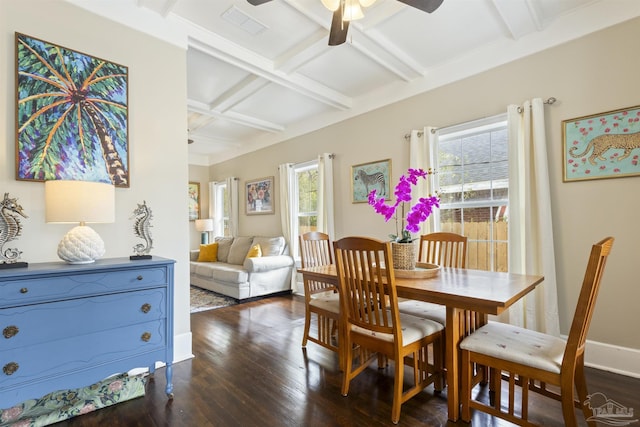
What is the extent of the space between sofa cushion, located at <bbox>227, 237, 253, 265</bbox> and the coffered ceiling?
2.42 m

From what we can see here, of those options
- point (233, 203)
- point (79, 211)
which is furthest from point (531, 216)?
point (233, 203)

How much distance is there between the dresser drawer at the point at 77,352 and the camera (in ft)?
5.31

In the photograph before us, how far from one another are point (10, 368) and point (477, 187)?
378 centimetres

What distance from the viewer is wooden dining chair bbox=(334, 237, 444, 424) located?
5.82 feet

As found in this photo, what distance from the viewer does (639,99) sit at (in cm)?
231

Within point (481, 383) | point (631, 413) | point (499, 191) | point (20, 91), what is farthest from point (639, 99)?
point (20, 91)

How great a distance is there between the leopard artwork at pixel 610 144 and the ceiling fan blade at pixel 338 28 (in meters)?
2.12

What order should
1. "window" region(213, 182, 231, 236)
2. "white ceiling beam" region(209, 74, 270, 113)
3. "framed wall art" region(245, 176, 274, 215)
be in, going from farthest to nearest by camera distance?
"window" region(213, 182, 231, 236), "framed wall art" region(245, 176, 274, 215), "white ceiling beam" region(209, 74, 270, 113)

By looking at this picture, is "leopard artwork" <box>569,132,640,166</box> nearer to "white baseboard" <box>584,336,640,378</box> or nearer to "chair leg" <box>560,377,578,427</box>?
"white baseboard" <box>584,336,640,378</box>

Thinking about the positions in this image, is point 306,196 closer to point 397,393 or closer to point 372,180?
point 372,180

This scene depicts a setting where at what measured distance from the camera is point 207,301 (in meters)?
4.57

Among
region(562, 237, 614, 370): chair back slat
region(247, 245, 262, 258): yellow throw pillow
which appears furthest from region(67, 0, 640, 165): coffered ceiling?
region(247, 245, 262, 258): yellow throw pillow

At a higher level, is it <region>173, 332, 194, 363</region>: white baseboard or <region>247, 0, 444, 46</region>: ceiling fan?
<region>247, 0, 444, 46</region>: ceiling fan

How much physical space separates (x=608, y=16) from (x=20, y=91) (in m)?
4.27
